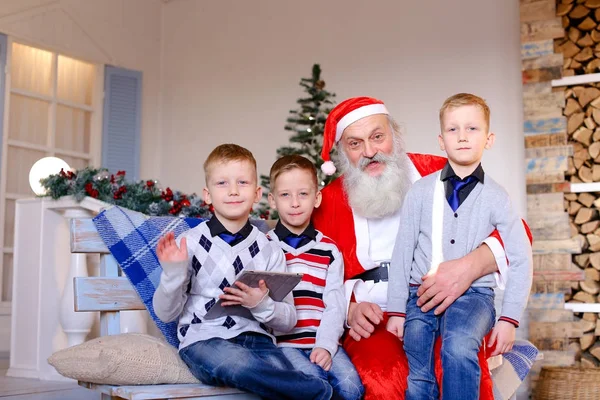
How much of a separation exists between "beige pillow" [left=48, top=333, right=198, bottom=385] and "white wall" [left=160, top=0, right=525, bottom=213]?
3.88 m

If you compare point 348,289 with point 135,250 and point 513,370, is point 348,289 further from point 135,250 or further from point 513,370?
point 135,250

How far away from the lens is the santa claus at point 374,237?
2189 millimetres

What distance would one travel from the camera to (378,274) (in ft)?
8.79

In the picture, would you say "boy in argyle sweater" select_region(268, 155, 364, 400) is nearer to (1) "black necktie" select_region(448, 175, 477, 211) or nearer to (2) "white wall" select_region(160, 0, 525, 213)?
(1) "black necktie" select_region(448, 175, 477, 211)

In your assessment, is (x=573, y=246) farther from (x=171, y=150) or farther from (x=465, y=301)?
(x=171, y=150)

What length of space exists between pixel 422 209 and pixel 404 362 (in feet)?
1.60

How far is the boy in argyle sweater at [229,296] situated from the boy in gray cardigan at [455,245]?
33 centimetres

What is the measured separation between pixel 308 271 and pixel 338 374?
15.1 inches

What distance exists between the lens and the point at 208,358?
6.65 ft

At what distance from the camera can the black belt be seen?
105 inches

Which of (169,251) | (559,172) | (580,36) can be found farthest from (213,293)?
(580,36)

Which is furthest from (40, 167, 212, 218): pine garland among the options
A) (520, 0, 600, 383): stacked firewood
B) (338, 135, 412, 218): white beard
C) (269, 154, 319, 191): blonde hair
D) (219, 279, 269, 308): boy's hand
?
(219, 279, 269, 308): boy's hand

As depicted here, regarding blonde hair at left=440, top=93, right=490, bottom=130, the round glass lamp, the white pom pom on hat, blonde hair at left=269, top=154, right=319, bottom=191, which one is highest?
the round glass lamp

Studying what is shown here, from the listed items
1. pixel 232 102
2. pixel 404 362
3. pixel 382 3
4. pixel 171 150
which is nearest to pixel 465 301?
pixel 404 362
